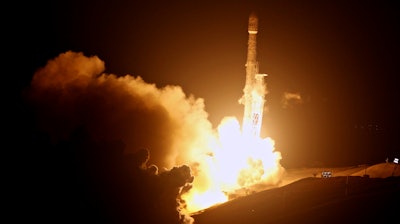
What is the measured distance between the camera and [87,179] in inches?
1385

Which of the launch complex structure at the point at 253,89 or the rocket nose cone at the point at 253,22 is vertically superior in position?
the rocket nose cone at the point at 253,22

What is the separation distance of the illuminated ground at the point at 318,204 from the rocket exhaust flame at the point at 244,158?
558cm

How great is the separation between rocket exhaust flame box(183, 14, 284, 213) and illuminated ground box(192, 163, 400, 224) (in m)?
5.58

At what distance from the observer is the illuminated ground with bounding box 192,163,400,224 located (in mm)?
38500

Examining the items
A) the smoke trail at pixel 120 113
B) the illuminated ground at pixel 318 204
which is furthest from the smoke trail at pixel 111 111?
the illuminated ground at pixel 318 204

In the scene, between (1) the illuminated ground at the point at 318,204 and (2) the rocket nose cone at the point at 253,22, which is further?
(2) the rocket nose cone at the point at 253,22

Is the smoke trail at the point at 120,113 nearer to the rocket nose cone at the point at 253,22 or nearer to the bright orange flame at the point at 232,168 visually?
the bright orange flame at the point at 232,168

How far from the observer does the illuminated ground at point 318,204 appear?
38500 millimetres

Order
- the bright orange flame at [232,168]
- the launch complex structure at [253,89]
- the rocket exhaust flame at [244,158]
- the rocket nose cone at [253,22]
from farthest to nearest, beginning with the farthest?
the bright orange flame at [232,168]
the rocket exhaust flame at [244,158]
the launch complex structure at [253,89]
the rocket nose cone at [253,22]

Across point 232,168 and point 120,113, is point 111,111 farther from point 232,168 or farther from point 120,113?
point 232,168

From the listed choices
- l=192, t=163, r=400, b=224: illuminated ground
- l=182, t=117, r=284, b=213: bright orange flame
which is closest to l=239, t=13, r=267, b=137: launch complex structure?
l=182, t=117, r=284, b=213: bright orange flame

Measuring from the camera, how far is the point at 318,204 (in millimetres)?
40500

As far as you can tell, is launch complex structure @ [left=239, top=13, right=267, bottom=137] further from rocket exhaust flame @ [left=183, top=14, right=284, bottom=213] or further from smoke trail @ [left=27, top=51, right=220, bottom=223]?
smoke trail @ [left=27, top=51, right=220, bottom=223]

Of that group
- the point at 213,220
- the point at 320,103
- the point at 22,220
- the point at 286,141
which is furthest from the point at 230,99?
the point at 22,220
